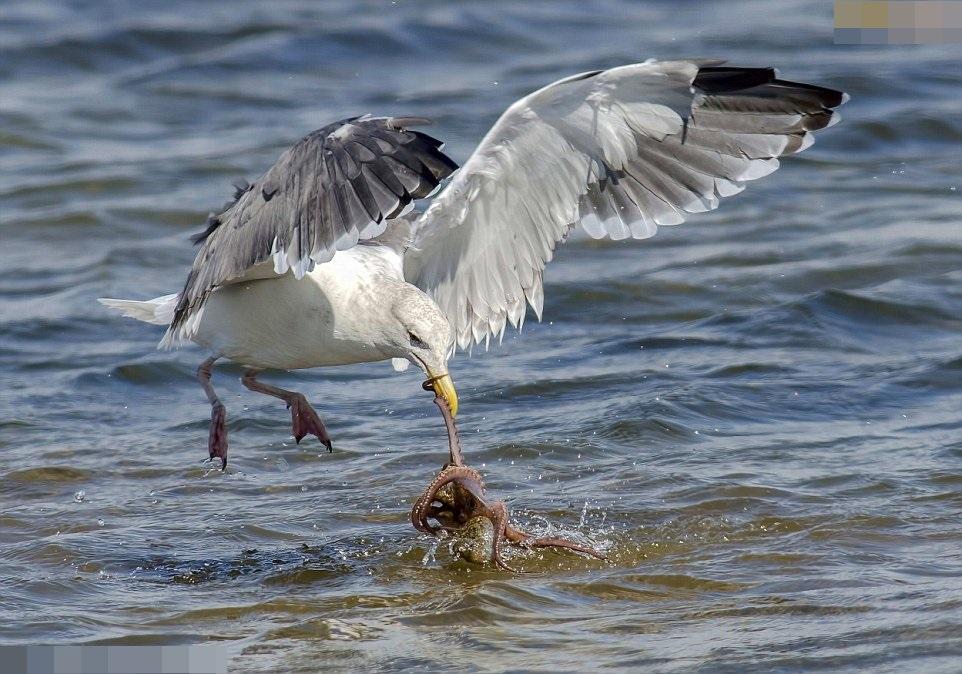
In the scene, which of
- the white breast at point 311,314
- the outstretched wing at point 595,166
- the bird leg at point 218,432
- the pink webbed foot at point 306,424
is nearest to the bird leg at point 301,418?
the pink webbed foot at point 306,424

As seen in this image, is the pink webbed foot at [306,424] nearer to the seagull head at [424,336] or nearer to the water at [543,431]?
the water at [543,431]

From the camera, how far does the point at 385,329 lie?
229 inches

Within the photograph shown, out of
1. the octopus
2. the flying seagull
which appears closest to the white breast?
the flying seagull

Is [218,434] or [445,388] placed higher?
[445,388]

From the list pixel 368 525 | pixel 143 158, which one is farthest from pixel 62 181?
pixel 368 525

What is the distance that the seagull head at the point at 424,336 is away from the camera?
228 inches

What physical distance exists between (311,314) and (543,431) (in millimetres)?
1933

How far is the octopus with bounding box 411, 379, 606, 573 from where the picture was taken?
566 cm

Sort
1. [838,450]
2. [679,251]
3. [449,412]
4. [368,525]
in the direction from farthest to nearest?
[679,251]
[838,450]
[368,525]
[449,412]

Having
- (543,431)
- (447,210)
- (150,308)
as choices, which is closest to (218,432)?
(150,308)

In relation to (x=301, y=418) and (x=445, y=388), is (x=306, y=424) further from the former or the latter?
(x=445, y=388)

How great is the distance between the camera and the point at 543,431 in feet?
24.5

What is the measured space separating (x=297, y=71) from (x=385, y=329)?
1048cm

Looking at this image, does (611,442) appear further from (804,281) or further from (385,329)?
(804,281)
